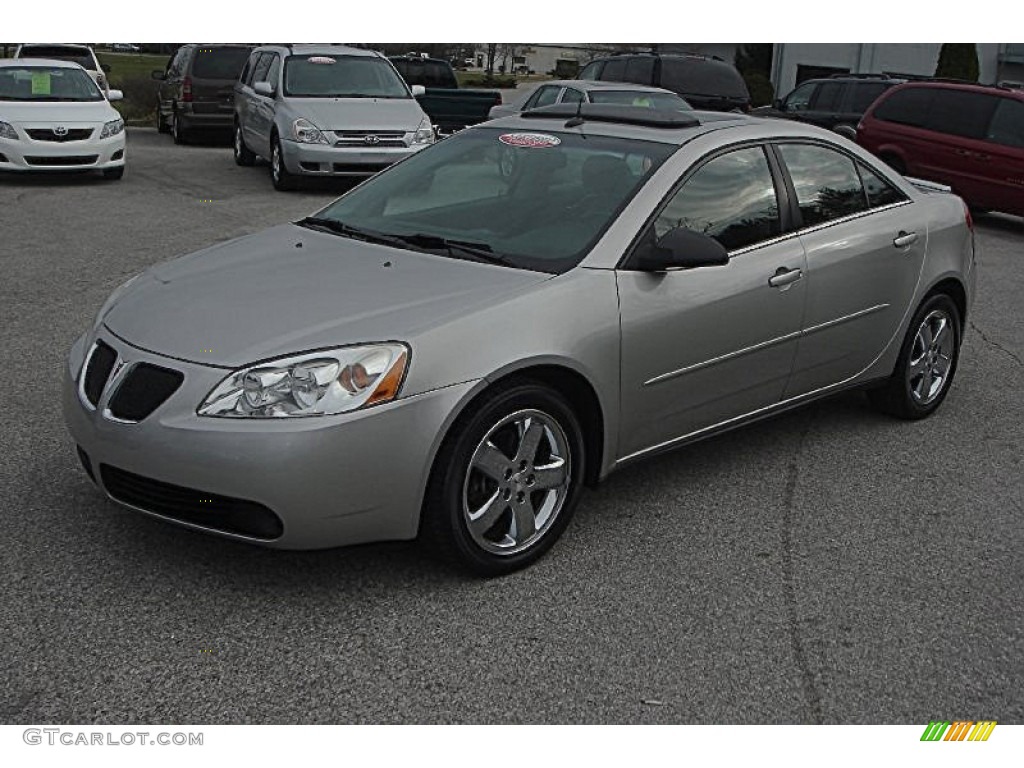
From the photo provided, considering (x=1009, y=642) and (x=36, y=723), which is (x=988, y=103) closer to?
(x=1009, y=642)

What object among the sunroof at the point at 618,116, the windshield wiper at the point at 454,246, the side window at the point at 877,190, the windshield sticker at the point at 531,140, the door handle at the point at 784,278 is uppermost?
the sunroof at the point at 618,116

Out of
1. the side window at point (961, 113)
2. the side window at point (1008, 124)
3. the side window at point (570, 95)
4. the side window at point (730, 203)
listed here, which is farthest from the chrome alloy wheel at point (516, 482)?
the side window at point (961, 113)

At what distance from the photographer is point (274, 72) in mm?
15672

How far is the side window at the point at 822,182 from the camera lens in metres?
5.52

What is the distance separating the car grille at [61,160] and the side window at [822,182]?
1140 cm

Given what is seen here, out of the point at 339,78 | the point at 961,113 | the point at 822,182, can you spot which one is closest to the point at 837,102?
the point at 961,113

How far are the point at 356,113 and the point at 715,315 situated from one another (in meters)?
10.5

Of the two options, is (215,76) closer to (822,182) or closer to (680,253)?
(822,182)

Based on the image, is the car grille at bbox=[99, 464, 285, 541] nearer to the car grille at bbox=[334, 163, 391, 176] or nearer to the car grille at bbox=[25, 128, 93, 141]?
the car grille at bbox=[334, 163, 391, 176]

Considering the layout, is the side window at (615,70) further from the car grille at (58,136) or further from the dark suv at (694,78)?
the car grille at (58,136)

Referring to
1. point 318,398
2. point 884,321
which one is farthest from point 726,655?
point 884,321

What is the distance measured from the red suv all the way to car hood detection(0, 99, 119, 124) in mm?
9607

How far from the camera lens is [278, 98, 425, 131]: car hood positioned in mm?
14430
